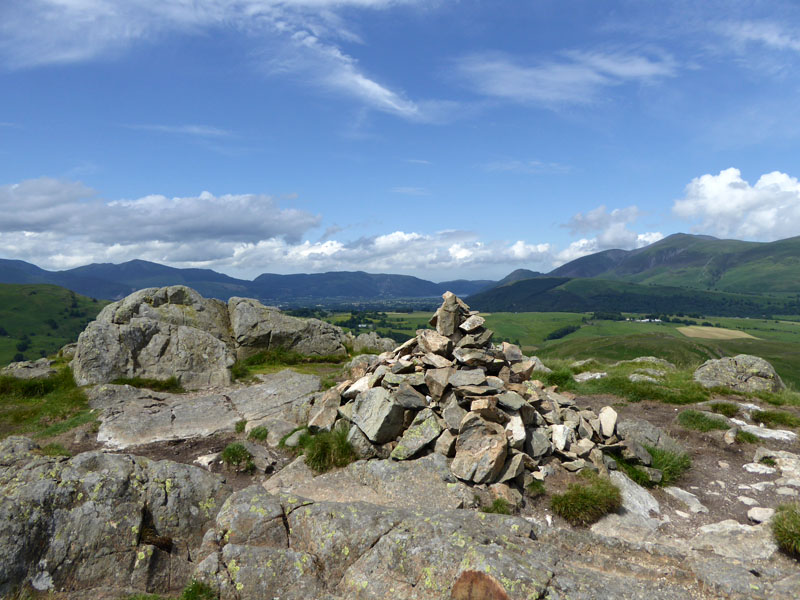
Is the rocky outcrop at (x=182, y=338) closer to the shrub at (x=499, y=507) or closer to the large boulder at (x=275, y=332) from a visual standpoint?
the large boulder at (x=275, y=332)

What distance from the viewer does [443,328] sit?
57.9 ft

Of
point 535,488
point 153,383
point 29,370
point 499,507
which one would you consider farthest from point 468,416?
point 29,370

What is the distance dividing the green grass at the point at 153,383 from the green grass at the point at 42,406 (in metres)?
2.11

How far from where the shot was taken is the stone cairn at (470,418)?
41.3 ft

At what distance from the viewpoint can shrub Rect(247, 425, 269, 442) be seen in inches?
658

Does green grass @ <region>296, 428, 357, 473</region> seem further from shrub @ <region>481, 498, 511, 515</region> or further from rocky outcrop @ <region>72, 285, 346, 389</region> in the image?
rocky outcrop @ <region>72, 285, 346, 389</region>

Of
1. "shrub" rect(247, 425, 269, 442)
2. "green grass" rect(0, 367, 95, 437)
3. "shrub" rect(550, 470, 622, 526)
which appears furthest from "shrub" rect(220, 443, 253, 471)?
"shrub" rect(550, 470, 622, 526)

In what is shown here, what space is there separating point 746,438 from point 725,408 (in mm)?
3316

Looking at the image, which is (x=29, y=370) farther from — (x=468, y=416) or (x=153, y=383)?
(x=468, y=416)

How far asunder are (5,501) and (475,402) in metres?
11.4

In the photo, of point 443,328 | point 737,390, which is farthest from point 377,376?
point 737,390

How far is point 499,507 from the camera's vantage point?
35.8 feet

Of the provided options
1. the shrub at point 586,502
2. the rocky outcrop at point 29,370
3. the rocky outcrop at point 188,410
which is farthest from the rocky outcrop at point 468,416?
the rocky outcrop at point 29,370

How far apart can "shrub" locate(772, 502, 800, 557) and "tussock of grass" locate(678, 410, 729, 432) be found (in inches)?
320
